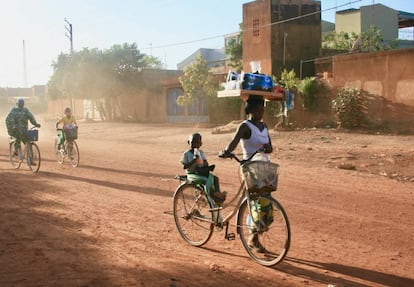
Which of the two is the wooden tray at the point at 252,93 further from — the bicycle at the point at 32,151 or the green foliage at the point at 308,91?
the green foliage at the point at 308,91

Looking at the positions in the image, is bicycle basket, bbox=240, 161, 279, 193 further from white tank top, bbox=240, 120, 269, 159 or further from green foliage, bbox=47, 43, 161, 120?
green foliage, bbox=47, 43, 161, 120

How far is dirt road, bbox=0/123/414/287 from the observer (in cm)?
466

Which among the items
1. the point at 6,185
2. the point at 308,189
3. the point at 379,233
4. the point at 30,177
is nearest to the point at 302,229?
the point at 379,233

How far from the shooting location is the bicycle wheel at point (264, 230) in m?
4.81

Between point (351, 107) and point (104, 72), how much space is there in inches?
913

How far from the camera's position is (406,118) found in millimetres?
18469

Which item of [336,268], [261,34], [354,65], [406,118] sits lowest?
[336,268]

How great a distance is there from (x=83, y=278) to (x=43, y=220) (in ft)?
8.97

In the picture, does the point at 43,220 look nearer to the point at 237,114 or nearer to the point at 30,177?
the point at 30,177

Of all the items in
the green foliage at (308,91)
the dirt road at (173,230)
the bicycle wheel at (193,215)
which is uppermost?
the green foliage at (308,91)

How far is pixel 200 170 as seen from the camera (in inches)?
223

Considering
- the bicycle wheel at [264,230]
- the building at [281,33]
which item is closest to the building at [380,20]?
the building at [281,33]

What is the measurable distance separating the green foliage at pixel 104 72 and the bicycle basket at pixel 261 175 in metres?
33.6

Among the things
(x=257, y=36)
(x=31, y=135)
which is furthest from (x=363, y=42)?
(x=31, y=135)
